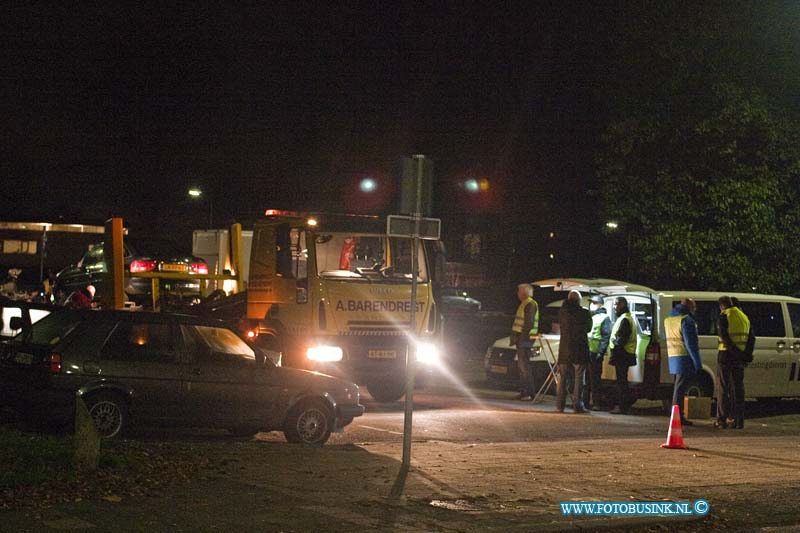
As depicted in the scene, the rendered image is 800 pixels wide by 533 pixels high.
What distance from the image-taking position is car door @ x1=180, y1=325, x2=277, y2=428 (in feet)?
40.0

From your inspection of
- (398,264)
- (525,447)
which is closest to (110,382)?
(525,447)

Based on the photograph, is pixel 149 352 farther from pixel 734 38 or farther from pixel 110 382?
pixel 734 38

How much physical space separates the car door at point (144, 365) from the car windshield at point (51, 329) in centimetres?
47

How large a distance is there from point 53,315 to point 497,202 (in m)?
30.1

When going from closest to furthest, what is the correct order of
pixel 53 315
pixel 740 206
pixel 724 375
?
pixel 53 315 → pixel 724 375 → pixel 740 206

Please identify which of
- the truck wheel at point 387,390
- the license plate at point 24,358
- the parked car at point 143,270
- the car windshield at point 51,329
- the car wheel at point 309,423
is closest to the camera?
the license plate at point 24,358

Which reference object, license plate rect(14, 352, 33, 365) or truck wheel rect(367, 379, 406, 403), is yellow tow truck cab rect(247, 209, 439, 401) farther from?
license plate rect(14, 352, 33, 365)

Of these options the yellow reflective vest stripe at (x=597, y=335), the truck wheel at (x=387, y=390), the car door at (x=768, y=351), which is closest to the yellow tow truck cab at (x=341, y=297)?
the truck wheel at (x=387, y=390)

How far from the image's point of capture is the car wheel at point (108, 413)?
1169cm

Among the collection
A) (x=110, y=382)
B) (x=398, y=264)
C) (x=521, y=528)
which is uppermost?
(x=398, y=264)

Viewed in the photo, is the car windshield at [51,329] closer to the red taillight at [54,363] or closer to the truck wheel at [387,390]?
the red taillight at [54,363]

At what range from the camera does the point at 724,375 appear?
53.7 feet

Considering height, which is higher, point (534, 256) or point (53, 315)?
point (534, 256)

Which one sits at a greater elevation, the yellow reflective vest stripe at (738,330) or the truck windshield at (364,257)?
the truck windshield at (364,257)
